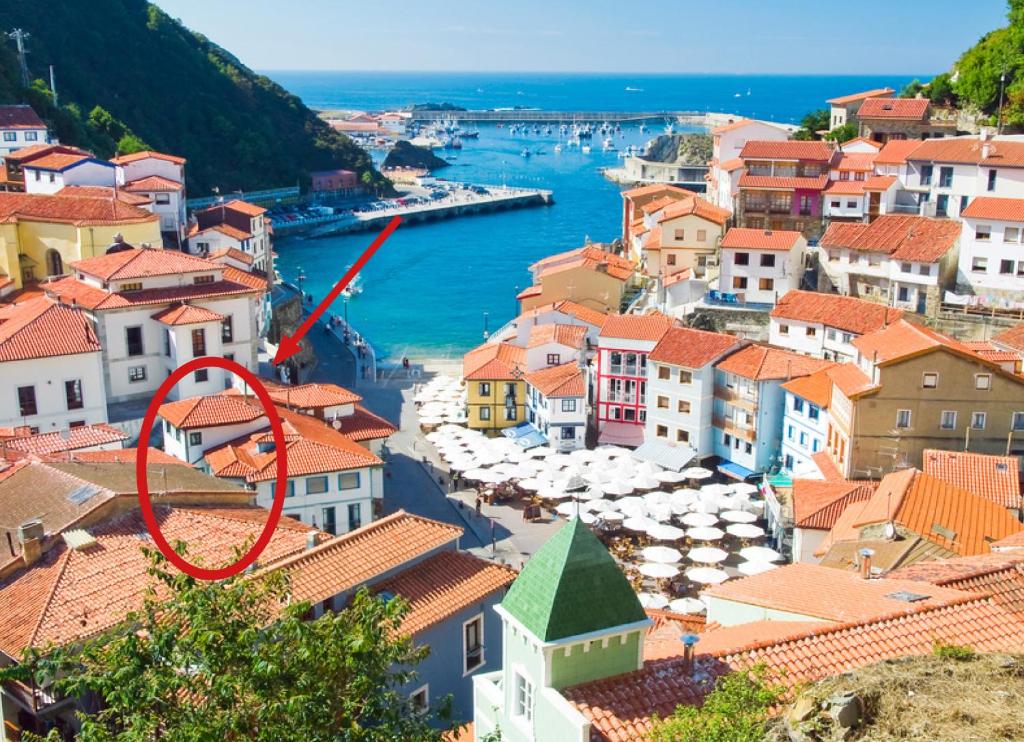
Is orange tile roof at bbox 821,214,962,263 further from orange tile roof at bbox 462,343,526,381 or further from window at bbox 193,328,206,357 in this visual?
window at bbox 193,328,206,357

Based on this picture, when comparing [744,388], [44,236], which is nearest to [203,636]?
[744,388]

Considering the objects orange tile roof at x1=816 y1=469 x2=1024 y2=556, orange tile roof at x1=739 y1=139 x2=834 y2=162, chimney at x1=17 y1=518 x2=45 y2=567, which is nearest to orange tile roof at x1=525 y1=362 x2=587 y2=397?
orange tile roof at x1=816 y1=469 x2=1024 y2=556

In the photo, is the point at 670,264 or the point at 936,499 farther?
the point at 670,264

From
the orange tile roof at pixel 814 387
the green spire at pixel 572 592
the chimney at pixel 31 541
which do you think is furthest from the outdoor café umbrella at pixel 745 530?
the chimney at pixel 31 541

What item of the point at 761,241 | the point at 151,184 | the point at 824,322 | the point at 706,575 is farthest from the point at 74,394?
the point at 761,241

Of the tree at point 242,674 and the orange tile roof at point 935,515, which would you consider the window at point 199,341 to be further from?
the tree at point 242,674

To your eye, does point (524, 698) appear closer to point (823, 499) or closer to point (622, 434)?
point (823, 499)

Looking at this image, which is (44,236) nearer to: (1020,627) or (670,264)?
(670,264)
